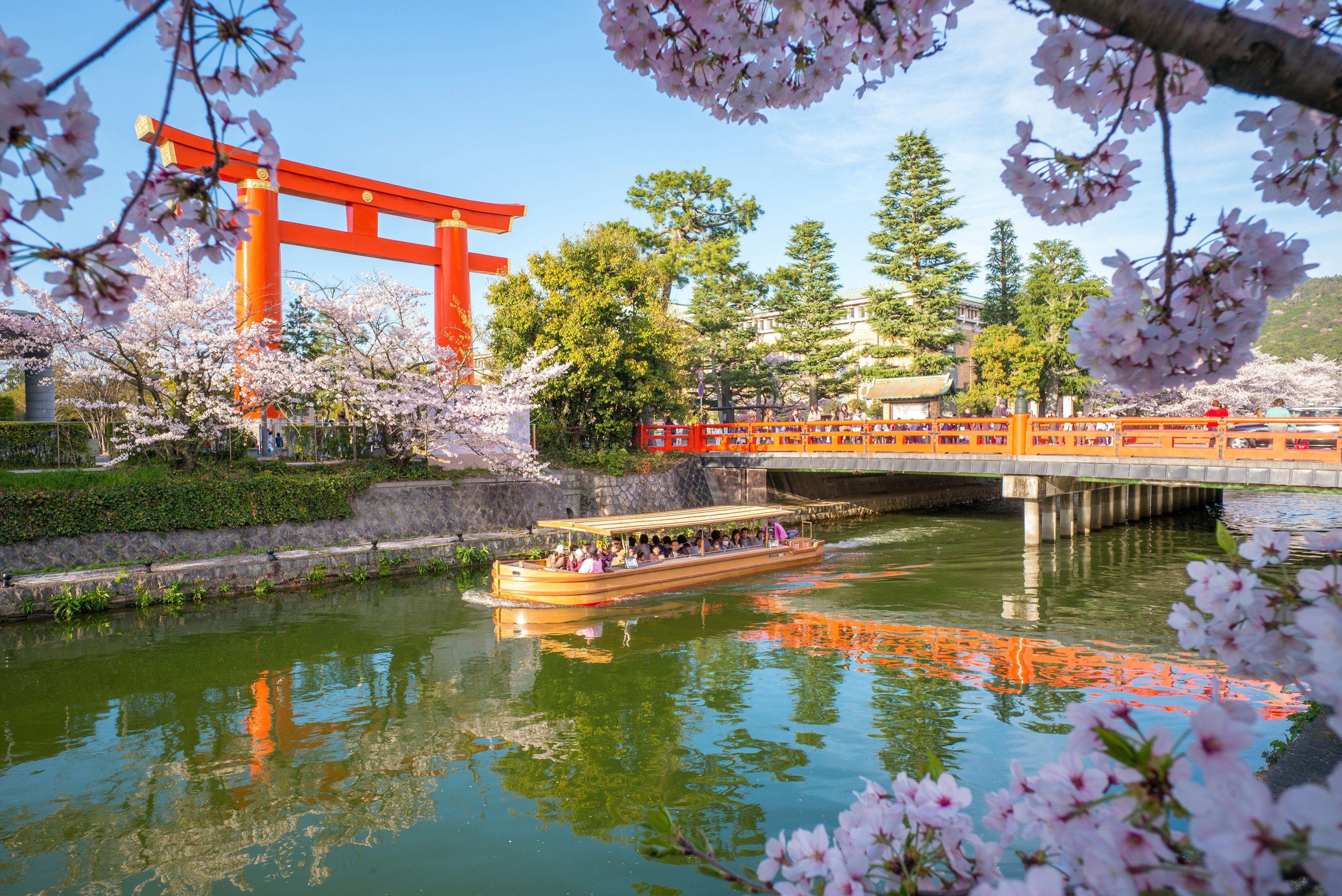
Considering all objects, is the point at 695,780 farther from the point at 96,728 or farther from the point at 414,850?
the point at 96,728

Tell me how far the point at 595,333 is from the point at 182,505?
40.6 feet

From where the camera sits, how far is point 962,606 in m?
14.8

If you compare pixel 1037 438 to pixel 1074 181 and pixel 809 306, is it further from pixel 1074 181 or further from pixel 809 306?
pixel 1074 181

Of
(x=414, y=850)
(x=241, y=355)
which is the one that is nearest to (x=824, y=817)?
(x=414, y=850)

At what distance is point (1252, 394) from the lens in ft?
127

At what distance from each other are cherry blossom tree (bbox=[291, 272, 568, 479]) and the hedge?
187cm

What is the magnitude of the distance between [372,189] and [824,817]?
67.3ft

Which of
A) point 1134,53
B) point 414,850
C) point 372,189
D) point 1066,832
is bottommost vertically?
point 414,850

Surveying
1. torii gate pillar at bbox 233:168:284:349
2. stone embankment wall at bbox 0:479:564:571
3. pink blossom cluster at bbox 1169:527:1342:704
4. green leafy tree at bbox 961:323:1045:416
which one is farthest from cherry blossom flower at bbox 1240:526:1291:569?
green leafy tree at bbox 961:323:1045:416

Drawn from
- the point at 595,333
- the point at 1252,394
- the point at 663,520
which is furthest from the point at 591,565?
the point at 1252,394

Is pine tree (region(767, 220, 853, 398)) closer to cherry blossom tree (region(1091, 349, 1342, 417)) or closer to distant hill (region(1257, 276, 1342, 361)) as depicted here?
cherry blossom tree (region(1091, 349, 1342, 417))

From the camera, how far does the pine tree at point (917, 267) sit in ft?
115

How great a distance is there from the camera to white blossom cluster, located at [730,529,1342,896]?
3.60ft

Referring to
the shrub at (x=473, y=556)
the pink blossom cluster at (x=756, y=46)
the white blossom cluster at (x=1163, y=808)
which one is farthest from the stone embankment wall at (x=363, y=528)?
the white blossom cluster at (x=1163, y=808)
